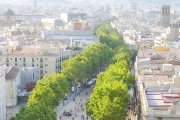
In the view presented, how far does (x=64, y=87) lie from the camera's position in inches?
3263

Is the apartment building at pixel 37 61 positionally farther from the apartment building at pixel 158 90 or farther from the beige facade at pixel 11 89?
the apartment building at pixel 158 90

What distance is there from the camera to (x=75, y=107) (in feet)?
285

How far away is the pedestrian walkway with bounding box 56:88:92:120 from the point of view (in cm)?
7986

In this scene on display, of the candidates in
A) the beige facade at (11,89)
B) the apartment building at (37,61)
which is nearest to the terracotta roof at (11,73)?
the beige facade at (11,89)

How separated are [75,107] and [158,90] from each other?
25945 millimetres

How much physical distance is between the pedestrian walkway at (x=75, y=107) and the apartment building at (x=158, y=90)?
1062 cm

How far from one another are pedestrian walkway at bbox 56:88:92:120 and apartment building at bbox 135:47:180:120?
1062cm

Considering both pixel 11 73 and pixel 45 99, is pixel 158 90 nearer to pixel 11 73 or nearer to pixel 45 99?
pixel 45 99

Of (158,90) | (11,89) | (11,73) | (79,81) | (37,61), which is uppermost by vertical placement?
(158,90)

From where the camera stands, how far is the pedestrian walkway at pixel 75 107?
7986 centimetres

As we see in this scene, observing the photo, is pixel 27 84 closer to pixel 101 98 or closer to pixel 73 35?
pixel 101 98

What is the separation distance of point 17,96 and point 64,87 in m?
11.4

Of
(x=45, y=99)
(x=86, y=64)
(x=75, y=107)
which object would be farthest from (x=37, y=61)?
(x=45, y=99)

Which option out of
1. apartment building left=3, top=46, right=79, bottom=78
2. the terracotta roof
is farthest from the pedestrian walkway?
apartment building left=3, top=46, right=79, bottom=78
